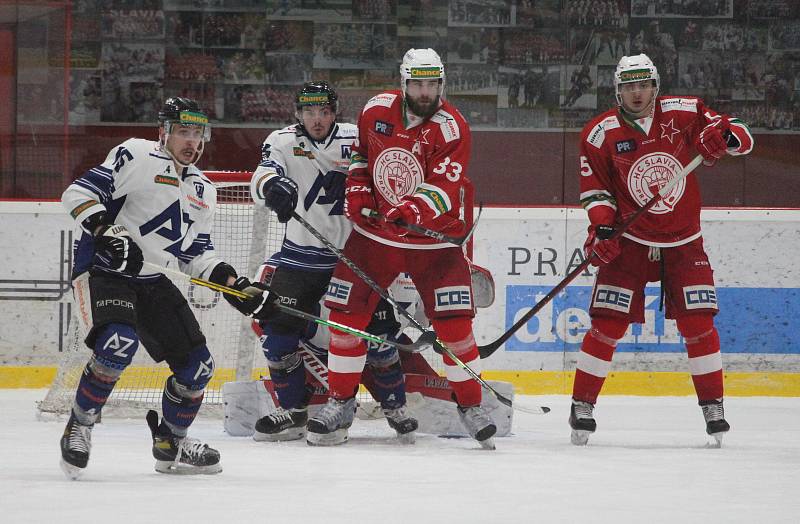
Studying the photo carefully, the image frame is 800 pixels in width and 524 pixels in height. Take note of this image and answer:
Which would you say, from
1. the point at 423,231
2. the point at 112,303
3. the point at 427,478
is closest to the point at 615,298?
the point at 423,231

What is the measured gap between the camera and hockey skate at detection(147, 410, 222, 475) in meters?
3.51

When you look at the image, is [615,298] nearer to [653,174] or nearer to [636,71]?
[653,174]

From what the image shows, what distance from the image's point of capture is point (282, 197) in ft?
13.6

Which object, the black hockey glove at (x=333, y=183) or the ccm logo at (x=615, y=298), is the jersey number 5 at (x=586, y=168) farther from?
the black hockey glove at (x=333, y=183)

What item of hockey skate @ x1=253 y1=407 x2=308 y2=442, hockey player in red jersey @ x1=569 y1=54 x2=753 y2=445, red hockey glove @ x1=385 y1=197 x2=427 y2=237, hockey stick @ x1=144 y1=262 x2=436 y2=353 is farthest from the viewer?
hockey skate @ x1=253 y1=407 x2=308 y2=442

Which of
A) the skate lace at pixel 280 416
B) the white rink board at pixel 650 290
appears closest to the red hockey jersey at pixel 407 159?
the skate lace at pixel 280 416

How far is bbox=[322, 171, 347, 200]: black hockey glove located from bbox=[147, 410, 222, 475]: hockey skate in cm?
120

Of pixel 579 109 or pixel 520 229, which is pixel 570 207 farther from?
pixel 579 109

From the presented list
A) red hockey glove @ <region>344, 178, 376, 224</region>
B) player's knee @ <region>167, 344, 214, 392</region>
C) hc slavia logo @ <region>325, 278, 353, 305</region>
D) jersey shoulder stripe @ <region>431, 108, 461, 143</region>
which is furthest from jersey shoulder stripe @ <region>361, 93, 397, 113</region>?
player's knee @ <region>167, 344, 214, 392</region>

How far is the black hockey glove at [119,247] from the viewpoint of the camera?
329 centimetres

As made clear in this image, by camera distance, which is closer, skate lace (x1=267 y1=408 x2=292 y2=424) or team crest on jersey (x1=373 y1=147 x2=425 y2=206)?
team crest on jersey (x1=373 y1=147 x2=425 y2=206)

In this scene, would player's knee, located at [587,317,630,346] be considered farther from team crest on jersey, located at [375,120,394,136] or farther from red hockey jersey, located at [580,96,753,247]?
team crest on jersey, located at [375,120,394,136]

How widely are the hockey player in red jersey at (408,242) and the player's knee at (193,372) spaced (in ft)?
2.59

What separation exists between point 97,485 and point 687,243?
6.84ft
